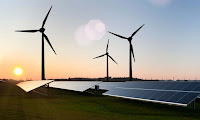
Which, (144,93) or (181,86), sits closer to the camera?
(181,86)

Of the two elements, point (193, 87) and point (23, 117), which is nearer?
point (23, 117)

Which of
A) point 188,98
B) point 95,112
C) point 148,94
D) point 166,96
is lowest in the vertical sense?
point 95,112

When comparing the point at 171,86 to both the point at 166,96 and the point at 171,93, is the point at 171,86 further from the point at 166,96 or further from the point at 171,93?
the point at 166,96

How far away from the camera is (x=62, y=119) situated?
20828mm

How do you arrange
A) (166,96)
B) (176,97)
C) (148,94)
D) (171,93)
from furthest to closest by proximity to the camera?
1. (148,94)
2. (171,93)
3. (166,96)
4. (176,97)

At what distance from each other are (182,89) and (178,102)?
4.89 m

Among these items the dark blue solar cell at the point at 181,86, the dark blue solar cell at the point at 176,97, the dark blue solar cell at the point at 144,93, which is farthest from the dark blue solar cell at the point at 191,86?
the dark blue solar cell at the point at 144,93

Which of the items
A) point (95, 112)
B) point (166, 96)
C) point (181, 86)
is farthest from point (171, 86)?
point (95, 112)

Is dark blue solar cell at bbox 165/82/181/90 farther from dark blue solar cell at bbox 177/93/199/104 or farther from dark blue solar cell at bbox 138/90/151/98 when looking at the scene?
dark blue solar cell at bbox 177/93/199/104

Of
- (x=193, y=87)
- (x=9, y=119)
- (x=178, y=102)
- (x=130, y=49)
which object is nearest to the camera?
(x=9, y=119)

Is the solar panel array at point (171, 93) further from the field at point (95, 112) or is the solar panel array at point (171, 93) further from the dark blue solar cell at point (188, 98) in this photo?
the field at point (95, 112)

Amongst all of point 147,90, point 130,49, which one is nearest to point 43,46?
point 130,49

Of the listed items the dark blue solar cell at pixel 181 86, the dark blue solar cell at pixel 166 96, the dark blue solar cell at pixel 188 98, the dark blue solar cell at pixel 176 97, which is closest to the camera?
the dark blue solar cell at pixel 188 98

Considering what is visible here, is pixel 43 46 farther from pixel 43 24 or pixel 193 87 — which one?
pixel 193 87
